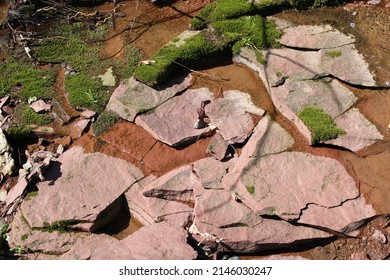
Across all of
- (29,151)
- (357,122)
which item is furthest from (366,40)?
(29,151)

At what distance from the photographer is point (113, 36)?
6844 mm

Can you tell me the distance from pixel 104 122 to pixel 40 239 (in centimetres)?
159

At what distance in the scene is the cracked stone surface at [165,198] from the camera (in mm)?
5359

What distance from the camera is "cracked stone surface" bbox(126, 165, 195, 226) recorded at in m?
5.36

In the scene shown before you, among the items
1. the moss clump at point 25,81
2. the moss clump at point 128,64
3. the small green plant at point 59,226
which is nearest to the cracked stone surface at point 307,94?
the moss clump at point 128,64

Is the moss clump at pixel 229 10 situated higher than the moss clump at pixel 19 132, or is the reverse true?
the moss clump at pixel 229 10

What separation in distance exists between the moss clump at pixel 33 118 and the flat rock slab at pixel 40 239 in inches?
52.4

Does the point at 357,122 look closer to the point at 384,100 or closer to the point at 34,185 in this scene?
the point at 384,100

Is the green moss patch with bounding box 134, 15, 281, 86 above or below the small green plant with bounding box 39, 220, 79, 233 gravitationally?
above

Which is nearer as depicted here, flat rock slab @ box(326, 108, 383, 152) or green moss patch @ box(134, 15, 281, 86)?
flat rock slab @ box(326, 108, 383, 152)

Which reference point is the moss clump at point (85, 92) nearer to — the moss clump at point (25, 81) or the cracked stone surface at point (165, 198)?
the moss clump at point (25, 81)

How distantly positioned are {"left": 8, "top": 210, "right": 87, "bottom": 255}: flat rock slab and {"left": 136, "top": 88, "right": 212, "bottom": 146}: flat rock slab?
146 centimetres

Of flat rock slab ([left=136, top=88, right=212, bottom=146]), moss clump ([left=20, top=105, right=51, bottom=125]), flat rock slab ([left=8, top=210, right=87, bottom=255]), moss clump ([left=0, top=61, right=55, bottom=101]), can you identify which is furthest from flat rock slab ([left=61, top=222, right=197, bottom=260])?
moss clump ([left=0, top=61, right=55, bottom=101])

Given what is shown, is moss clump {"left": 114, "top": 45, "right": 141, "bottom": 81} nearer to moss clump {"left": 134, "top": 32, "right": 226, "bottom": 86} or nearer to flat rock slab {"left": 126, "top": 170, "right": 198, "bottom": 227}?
moss clump {"left": 134, "top": 32, "right": 226, "bottom": 86}
